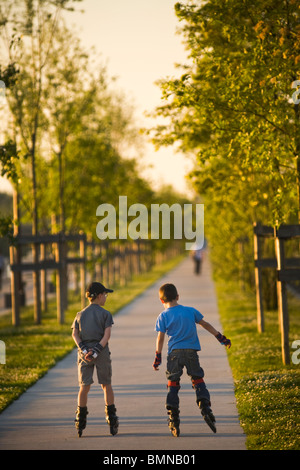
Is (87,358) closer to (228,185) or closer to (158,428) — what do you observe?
(158,428)

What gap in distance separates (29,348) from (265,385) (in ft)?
18.5

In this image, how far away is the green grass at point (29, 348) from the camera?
10.6 meters

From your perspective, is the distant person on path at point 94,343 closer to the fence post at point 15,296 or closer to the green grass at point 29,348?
the green grass at point 29,348

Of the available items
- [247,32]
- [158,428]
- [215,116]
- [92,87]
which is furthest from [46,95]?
[158,428]

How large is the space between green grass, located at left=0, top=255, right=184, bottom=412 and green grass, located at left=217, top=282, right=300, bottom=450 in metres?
2.80

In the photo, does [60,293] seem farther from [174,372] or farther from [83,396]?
[174,372]

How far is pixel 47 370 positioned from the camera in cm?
1173

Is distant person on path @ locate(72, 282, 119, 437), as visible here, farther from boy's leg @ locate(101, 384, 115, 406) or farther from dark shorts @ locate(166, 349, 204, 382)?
dark shorts @ locate(166, 349, 204, 382)

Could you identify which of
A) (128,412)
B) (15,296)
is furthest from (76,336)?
(15,296)

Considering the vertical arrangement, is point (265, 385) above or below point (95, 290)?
below

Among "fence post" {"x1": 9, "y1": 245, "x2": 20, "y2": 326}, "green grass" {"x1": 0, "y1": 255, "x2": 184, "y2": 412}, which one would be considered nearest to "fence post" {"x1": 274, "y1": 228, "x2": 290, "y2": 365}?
"green grass" {"x1": 0, "y1": 255, "x2": 184, "y2": 412}

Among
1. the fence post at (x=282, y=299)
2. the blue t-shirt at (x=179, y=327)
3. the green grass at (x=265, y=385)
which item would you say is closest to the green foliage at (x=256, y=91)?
the fence post at (x=282, y=299)

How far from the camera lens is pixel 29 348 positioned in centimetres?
1412

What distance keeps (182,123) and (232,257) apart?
7357 mm
